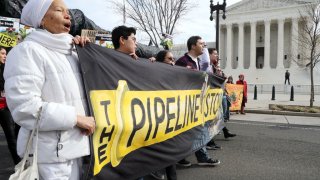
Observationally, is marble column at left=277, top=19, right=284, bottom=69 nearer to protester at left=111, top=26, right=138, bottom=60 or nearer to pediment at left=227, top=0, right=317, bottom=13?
pediment at left=227, top=0, right=317, bottom=13

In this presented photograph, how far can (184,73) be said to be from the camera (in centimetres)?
458

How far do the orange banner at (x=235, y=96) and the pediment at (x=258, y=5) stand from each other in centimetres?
5077

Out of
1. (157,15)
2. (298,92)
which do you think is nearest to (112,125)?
(157,15)

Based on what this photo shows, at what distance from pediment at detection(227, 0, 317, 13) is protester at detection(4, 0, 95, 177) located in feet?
207

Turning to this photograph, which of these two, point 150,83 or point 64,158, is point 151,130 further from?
point 64,158

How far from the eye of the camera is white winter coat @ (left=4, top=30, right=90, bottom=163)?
79.1 inches

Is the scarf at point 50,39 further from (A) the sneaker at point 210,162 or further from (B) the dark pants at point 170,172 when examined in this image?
(A) the sneaker at point 210,162

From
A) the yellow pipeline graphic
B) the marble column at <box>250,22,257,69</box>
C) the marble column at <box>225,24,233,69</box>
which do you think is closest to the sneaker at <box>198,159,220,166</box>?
the yellow pipeline graphic

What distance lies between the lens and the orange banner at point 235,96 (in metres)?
14.0

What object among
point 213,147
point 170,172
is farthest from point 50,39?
point 213,147

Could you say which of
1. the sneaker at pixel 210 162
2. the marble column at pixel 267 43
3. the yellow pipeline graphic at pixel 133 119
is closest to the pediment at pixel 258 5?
the marble column at pixel 267 43

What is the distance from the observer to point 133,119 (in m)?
3.02

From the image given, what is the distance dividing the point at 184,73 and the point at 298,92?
3109cm

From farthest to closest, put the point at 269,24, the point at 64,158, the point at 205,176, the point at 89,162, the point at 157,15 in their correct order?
the point at 269,24, the point at 157,15, the point at 205,176, the point at 89,162, the point at 64,158
